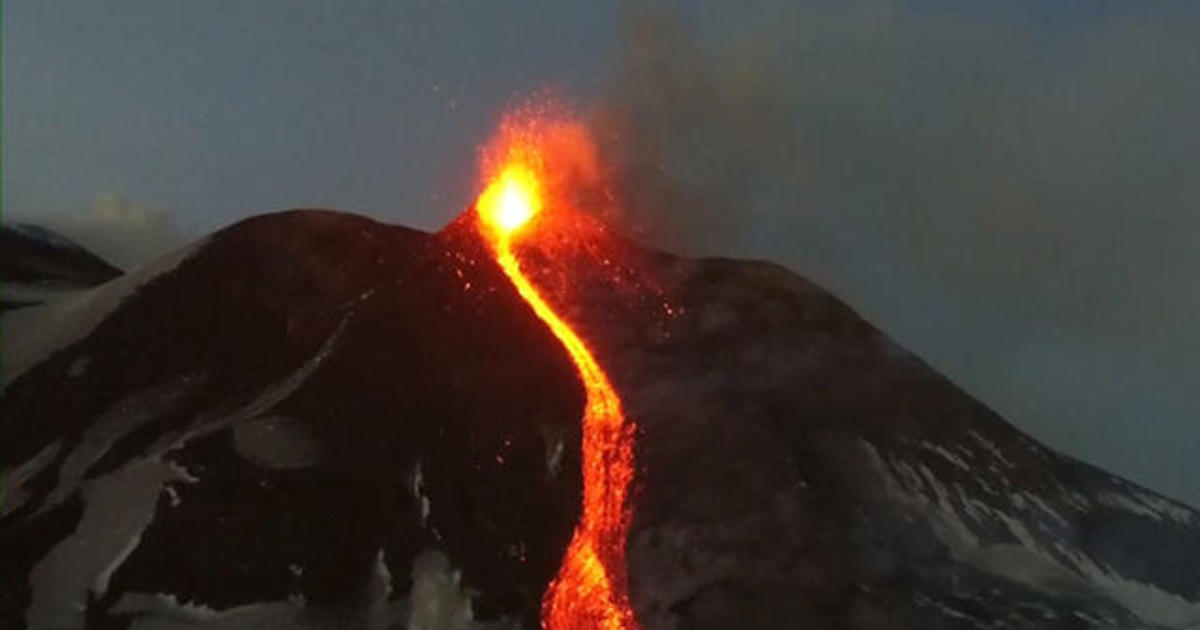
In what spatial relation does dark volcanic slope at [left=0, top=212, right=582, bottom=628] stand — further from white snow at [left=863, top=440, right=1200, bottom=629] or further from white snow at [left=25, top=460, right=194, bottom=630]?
white snow at [left=863, top=440, right=1200, bottom=629]

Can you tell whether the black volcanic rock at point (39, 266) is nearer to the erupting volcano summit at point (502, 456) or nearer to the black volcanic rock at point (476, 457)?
the erupting volcano summit at point (502, 456)

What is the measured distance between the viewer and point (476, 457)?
224ft

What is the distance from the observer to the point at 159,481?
2443 inches

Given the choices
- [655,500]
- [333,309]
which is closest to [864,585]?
[655,500]

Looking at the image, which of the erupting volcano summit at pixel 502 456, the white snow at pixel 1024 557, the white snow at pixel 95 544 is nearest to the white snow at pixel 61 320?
the erupting volcano summit at pixel 502 456

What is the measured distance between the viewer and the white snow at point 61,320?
74.6m

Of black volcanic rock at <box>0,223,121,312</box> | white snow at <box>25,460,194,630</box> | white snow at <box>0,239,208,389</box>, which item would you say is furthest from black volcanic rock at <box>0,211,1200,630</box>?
black volcanic rock at <box>0,223,121,312</box>

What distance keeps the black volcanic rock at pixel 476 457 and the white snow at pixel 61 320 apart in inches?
9.7

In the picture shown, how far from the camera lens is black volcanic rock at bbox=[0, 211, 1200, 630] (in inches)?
2328

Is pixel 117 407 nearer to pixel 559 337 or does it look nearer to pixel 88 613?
pixel 88 613

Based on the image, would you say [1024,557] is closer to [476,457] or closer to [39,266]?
[476,457]

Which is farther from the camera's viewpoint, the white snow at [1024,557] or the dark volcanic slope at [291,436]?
the white snow at [1024,557]

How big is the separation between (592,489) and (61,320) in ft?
92.1

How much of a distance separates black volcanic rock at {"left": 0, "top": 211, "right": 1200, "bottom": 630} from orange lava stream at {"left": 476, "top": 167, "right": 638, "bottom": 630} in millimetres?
951
